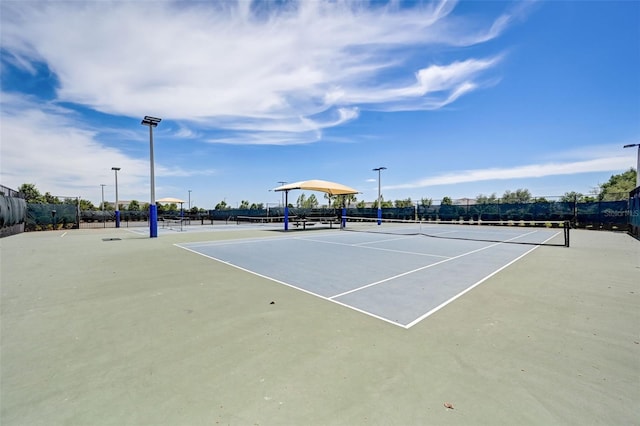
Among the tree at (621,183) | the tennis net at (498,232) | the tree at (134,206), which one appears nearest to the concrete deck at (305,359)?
the tennis net at (498,232)

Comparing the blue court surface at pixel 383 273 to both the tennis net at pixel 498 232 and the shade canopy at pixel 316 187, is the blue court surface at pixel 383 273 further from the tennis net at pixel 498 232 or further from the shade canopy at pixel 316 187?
the shade canopy at pixel 316 187

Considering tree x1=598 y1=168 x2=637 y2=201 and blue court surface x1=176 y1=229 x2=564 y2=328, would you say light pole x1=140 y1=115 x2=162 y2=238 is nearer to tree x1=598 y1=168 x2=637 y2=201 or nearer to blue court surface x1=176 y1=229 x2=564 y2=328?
blue court surface x1=176 y1=229 x2=564 y2=328

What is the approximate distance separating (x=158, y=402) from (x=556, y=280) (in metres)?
6.79

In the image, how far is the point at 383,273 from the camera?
241 inches

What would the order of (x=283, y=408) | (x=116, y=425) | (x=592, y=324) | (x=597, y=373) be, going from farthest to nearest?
1. (x=592, y=324)
2. (x=597, y=373)
3. (x=283, y=408)
4. (x=116, y=425)

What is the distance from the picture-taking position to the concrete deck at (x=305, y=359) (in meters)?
1.93

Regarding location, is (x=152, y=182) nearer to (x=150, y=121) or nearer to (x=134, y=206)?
(x=150, y=121)

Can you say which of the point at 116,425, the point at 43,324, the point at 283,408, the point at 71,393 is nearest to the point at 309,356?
the point at 283,408

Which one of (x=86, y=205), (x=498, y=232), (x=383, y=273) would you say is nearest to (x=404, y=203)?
(x=498, y=232)

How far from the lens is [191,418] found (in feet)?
6.10

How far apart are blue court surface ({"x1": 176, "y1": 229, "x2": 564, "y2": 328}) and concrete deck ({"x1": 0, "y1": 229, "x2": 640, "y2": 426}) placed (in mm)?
296

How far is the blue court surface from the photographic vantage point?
415 centimetres

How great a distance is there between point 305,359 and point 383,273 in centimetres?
381

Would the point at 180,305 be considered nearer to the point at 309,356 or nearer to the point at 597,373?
the point at 309,356
